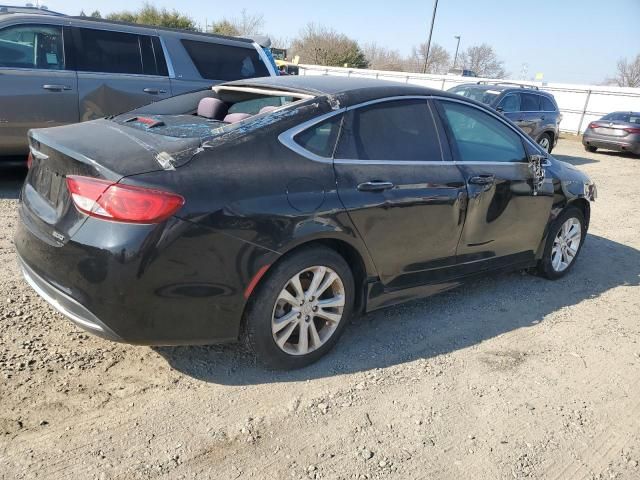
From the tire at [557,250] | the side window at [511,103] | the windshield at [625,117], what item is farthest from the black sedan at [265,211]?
the windshield at [625,117]

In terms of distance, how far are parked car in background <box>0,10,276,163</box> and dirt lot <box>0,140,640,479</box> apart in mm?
2562

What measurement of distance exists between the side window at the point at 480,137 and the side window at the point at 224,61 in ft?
14.0

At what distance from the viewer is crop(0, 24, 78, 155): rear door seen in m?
5.81

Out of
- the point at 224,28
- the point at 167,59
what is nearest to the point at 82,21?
the point at 167,59

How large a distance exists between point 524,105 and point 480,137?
9575 mm

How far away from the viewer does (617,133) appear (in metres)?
16.2

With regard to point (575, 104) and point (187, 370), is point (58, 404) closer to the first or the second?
point (187, 370)

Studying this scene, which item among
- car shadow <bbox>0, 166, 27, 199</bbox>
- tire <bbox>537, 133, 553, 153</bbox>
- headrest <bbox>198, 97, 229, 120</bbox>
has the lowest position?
car shadow <bbox>0, 166, 27, 199</bbox>

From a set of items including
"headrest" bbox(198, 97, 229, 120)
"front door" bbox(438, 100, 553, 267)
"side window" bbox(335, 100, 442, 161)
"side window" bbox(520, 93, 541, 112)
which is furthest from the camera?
"side window" bbox(520, 93, 541, 112)

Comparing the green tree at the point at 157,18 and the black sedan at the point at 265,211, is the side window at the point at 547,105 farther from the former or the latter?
the green tree at the point at 157,18

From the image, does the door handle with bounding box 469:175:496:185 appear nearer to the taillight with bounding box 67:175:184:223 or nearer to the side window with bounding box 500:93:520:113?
the taillight with bounding box 67:175:184:223

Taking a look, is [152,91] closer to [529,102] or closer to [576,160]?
[529,102]

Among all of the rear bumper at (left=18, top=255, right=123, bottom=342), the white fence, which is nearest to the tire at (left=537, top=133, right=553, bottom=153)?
the white fence

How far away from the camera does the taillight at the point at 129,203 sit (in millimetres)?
2422
